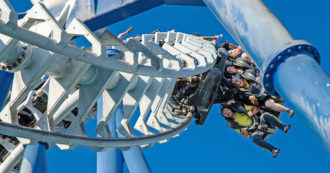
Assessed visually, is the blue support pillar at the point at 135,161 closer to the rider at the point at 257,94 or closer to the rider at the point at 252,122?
the rider at the point at 252,122

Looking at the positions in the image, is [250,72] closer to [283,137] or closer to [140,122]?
[140,122]

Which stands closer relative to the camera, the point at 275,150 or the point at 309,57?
the point at 309,57

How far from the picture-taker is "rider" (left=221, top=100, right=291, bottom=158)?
11.0 meters

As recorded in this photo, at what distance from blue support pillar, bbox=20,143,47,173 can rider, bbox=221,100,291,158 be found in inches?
204

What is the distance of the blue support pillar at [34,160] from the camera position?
652 cm

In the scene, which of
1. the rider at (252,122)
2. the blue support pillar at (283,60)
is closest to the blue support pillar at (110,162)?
the rider at (252,122)

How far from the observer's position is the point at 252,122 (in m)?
11.3

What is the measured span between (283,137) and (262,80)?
18.1m

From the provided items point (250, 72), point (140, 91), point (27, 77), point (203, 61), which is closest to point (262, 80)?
point (27, 77)

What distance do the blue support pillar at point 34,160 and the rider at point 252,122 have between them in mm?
5188

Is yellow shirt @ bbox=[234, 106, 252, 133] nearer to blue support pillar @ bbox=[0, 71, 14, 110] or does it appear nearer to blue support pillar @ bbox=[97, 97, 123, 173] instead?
blue support pillar @ bbox=[97, 97, 123, 173]

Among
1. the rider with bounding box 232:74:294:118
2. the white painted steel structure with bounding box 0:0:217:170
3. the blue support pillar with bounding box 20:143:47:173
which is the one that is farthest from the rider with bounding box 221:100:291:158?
the blue support pillar with bounding box 20:143:47:173

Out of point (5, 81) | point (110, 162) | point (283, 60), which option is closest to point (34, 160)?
point (5, 81)

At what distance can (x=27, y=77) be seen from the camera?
4.98 m
